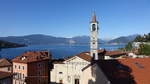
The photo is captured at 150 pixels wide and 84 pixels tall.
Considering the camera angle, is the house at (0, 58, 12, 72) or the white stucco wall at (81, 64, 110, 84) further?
the house at (0, 58, 12, 72)

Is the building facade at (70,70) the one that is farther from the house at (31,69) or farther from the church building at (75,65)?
the house at (31,69)

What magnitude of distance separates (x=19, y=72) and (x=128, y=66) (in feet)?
100

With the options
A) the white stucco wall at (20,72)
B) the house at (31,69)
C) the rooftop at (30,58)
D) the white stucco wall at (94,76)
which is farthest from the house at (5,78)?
the rooftop at (30,58)

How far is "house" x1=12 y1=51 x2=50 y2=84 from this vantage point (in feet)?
163

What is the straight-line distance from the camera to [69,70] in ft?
156

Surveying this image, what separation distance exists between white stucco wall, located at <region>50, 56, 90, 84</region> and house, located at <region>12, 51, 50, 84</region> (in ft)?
15.5

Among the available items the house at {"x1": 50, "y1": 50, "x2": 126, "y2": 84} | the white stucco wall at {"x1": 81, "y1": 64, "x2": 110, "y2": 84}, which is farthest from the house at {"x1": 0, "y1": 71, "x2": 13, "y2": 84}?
the house at {"x1": 50, "y1": 50, "x2": 126, "y2": 84}

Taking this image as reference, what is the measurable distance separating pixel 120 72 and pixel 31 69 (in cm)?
2877

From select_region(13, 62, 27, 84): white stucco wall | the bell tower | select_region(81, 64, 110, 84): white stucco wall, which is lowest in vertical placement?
select_region(13, 62, 27, 84): white stucco wall

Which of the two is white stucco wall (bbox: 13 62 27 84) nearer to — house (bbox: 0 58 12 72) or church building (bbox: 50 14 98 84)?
house (bbox: 0 58 12 72)

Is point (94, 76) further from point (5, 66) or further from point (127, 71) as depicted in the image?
point (5, 66)

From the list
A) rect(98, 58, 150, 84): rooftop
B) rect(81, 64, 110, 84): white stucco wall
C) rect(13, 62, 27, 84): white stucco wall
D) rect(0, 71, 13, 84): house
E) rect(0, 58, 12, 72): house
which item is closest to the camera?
rect(98, 58, 150, 84): rooftop

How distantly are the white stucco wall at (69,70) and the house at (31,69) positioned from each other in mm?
4722

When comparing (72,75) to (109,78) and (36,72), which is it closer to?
(36,72)
